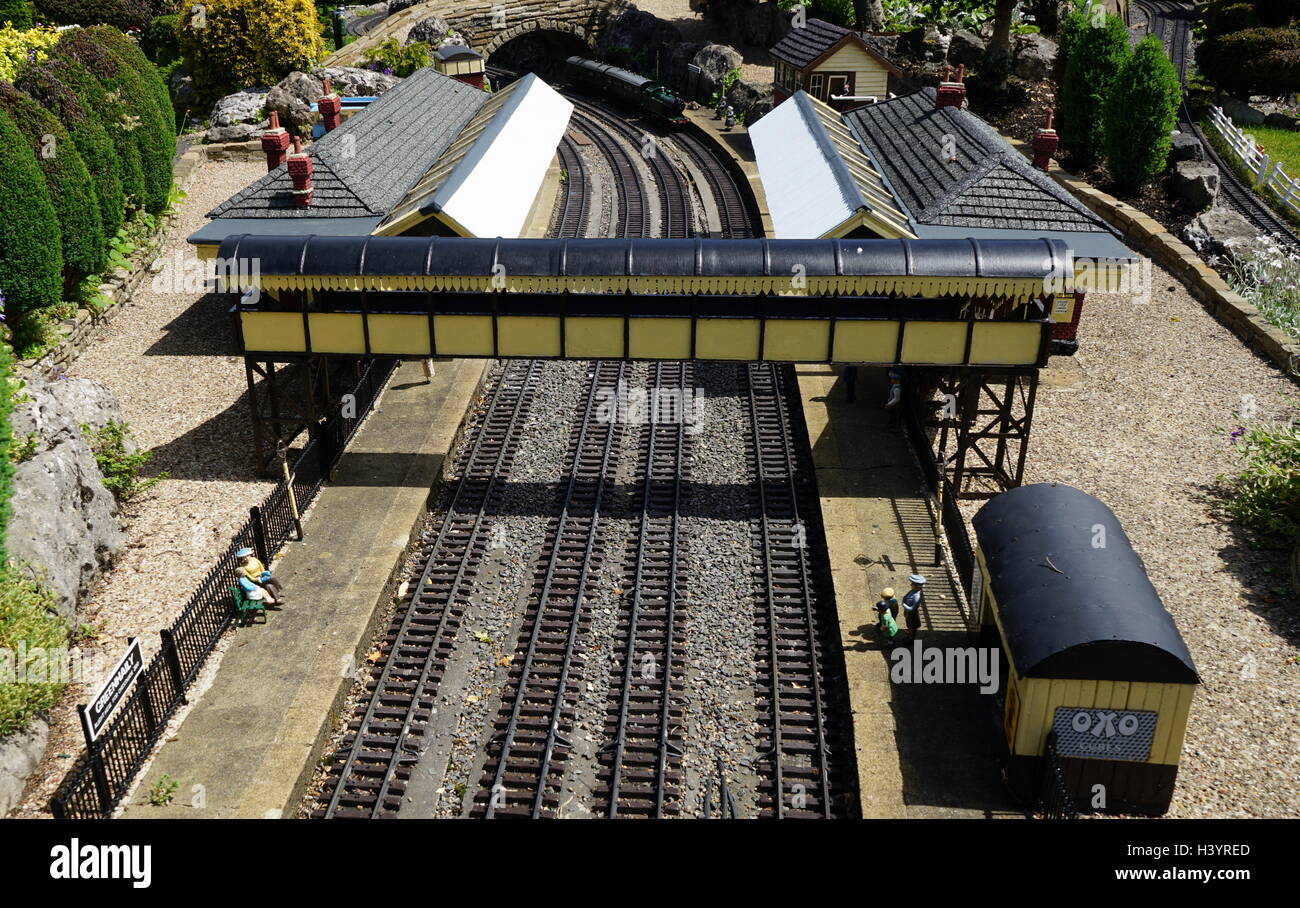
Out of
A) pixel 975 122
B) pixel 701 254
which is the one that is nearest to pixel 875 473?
pixel 701 254

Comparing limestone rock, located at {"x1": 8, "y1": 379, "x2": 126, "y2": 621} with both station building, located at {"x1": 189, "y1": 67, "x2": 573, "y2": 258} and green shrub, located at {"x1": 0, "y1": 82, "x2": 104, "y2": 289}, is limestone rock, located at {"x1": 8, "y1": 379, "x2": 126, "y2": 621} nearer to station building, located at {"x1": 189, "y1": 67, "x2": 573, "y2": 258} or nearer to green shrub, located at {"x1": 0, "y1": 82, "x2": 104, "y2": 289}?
station building, located at {"x1": 189, "y1": 67, "x2": 573, "y2": 258}

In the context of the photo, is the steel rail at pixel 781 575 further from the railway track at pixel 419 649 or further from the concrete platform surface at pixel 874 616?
the railway track at pixel 419 649

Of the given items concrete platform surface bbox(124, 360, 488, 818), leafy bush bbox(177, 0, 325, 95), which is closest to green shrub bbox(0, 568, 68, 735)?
concrete platform surface bbox(124, 360, 488, 818)

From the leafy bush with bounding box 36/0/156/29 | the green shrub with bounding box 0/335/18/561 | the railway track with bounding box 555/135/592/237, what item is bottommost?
the railway track with bounding box 555/135/592/237

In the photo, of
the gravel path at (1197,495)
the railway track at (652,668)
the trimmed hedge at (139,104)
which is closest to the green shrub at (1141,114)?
the gravel path at (1197,495)

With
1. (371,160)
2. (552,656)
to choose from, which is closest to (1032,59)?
(371,160)

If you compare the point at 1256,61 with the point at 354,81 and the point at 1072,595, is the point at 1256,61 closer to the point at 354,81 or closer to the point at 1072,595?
the point at 354,81

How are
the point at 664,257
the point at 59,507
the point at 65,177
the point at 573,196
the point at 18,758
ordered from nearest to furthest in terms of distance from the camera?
the point at 18,758 < the point at 59,507 < the point at 664,257 < the point at 65,177 < the point at 573,196
